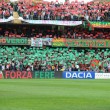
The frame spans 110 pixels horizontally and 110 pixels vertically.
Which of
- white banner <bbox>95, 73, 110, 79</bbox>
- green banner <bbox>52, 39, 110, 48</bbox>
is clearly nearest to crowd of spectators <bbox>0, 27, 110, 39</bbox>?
green banner <bbox>52, 39, 110, 48</bbox>

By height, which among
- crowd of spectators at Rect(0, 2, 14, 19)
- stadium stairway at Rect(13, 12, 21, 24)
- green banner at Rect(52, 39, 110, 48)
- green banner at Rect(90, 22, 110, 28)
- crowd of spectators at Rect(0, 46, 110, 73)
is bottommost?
crowd of spectators at Rect(0, 46, 110, 73)

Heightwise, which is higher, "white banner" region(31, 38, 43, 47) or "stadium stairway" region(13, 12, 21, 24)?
"stadium stairway" region(13, 12, 21, 24)

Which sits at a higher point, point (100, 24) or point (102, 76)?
point (100, 24)

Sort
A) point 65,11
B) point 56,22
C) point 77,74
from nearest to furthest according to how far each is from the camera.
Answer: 1. point 77,74
2. point 56,22
3. point 65,11

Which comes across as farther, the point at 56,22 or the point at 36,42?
the point at 56,22

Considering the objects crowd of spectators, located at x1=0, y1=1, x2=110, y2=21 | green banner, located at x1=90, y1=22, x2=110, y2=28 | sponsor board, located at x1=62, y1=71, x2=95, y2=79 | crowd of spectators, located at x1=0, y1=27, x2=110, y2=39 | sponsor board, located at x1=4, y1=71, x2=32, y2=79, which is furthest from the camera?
crowd of spectators, located at x1=0, y1=27, x2=110, y2=39

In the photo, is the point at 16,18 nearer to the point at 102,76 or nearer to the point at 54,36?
the point at 54,36

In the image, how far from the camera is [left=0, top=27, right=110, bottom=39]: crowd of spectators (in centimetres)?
4681

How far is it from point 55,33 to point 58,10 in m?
3.53

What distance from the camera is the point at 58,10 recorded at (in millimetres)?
45844

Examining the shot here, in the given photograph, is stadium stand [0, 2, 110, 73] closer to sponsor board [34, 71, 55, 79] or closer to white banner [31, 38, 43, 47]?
sponsor board [34, 71, 55, 79]

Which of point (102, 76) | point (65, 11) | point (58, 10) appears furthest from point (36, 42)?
point (102, 76)

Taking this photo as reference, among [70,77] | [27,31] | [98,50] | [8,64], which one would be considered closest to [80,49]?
[98,50]

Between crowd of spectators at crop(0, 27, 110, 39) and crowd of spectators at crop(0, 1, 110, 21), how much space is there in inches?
90.5
